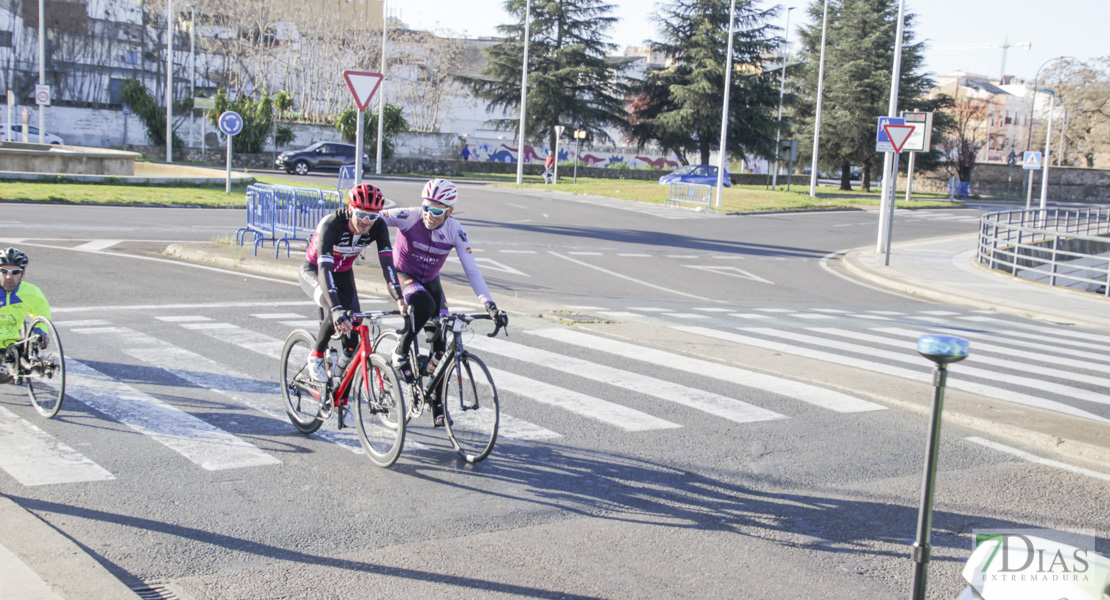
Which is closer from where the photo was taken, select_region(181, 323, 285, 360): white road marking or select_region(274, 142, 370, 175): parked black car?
select_region(181, 323, 285, 360): white road marking

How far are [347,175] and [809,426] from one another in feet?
84.2

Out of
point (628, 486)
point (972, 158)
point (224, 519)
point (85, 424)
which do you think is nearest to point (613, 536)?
point (628, 486)

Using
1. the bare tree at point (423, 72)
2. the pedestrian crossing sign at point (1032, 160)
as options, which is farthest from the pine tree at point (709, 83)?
the pedestrian crossing sign at point (1032, 160)

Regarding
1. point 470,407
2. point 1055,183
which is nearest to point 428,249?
point 470,407

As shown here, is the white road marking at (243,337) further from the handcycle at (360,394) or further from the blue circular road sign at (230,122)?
the blue circular road sign at (230,122)

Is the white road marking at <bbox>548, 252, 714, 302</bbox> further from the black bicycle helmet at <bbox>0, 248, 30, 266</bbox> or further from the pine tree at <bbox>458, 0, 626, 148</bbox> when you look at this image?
the pine tree at <bbox>458, 0, 626, 148</bbox>

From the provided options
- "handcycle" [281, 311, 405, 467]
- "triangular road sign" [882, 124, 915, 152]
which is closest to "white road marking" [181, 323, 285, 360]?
"handcycle" [281, 311, 405, 467]

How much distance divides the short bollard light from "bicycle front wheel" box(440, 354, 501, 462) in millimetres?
3161

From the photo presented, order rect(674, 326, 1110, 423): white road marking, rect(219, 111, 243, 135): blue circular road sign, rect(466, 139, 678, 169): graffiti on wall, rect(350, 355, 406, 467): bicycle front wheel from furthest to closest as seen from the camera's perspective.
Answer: rect(466, 139, 678, 169): graffiti on wall < rect(219, 111, 243, 135): blue circular road sign < rect(674, 326, 1110, 423): white road marking < rect(350, 355, 406, 467): bicycle front wheel

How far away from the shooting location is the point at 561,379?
875 centimetres

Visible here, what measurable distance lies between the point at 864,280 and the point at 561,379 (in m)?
14.3

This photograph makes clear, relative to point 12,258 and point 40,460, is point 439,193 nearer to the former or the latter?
point 40,460

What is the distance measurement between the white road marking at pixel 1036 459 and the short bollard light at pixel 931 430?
3.71 meters

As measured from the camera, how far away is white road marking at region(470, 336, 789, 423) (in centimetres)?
784
